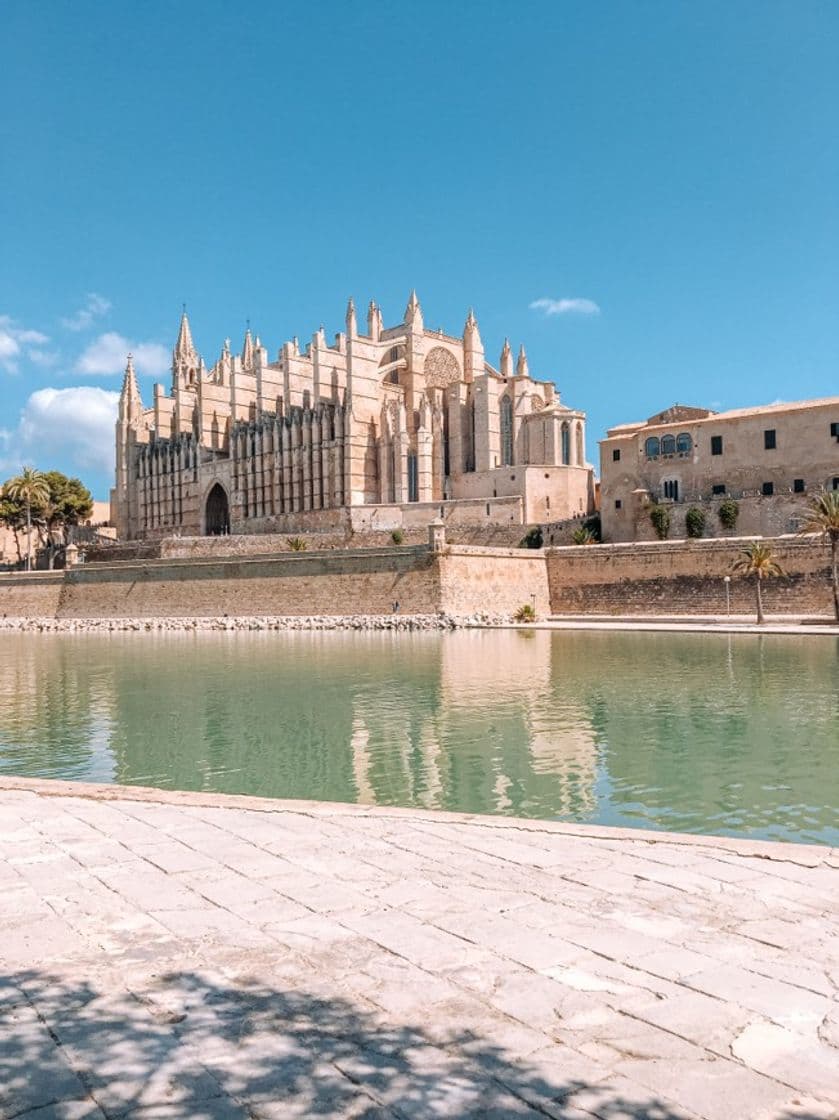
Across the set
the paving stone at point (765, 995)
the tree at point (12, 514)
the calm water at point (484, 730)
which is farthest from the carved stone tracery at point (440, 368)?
the paving stone at point (765, 995)

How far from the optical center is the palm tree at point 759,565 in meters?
34.8

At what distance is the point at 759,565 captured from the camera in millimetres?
35094

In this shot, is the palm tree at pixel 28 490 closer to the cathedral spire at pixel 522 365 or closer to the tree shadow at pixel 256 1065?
the cathedral spire at pixel 522 365

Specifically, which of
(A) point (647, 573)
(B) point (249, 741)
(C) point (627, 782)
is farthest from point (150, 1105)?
(A) point (647, 573)

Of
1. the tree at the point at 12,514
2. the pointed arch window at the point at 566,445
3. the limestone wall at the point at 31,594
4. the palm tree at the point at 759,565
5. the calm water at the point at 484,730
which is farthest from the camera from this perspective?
the tree at the point at 12,514

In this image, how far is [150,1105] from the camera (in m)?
2.94

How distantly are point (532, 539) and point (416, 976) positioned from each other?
45.3 metres

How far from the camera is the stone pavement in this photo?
9.98ft

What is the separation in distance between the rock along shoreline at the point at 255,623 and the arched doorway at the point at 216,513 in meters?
20.4

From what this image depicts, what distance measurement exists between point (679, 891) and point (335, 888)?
1.86 meters

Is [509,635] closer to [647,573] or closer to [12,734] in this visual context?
[647,573]

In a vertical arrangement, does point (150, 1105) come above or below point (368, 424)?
below

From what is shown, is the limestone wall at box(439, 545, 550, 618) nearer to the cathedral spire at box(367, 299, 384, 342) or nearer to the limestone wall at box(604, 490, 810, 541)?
the limestone wall at box(604, 490, 810, 541)

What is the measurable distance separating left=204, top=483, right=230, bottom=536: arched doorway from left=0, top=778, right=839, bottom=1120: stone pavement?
66601 mm
